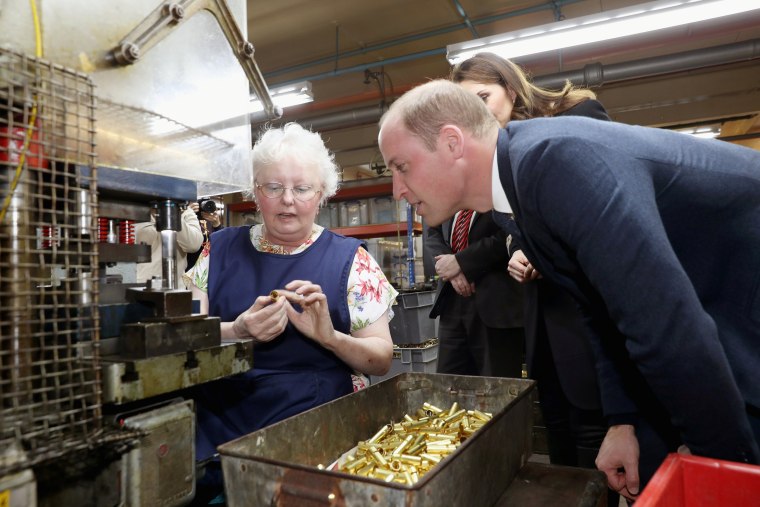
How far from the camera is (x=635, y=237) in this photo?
776mm

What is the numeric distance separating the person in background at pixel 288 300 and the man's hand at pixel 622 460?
0.59m

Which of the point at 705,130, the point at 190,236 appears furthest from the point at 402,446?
the point at 705,130

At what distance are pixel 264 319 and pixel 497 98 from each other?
3.55 ft

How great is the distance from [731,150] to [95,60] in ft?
3.65

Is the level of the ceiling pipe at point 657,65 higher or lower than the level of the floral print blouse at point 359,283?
higher

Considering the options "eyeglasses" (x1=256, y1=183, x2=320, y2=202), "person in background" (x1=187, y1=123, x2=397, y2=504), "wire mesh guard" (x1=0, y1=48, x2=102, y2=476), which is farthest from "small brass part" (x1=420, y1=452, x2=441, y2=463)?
"eyeglasses" (x1=256, y1=183, x2=320, y2=202)

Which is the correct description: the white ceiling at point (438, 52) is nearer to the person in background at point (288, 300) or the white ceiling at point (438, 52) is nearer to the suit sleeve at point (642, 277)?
the person in background at point (288, 300)

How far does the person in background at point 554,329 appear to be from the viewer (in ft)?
4.77

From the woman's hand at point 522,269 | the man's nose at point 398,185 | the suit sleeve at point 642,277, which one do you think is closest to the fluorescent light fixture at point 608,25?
the woman's hand at point 522,269

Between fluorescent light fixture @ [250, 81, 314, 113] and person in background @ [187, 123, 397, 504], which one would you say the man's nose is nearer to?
person in background @ [187, 123, 397, 504]

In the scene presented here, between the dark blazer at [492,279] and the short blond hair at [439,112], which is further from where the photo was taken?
the dark blazer at [492,279]

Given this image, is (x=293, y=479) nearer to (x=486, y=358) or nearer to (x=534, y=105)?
(x=486, y=358)

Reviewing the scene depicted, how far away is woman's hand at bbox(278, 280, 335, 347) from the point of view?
3.97 ft

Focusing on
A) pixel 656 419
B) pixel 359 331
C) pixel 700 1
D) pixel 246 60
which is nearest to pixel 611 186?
pixel 656 419
